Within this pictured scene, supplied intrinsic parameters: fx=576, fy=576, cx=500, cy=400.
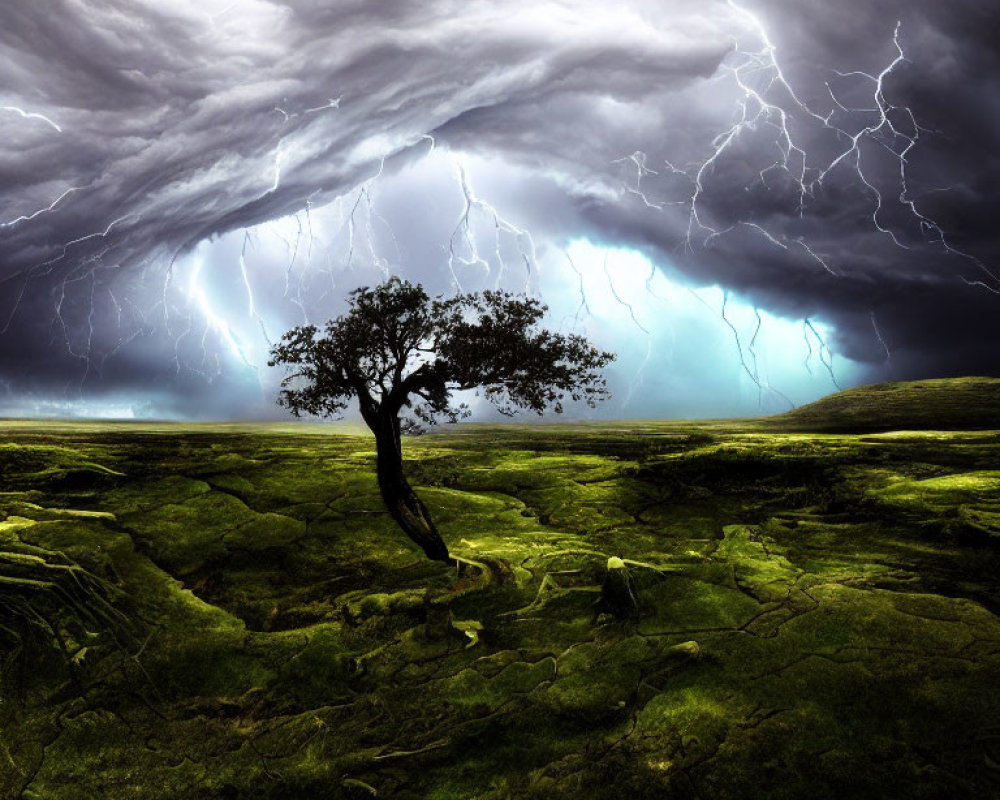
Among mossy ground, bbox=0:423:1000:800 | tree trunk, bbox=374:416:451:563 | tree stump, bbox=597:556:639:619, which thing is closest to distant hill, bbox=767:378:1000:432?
mossy ground, bbox=0:423:1000:800

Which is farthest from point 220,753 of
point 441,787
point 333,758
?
point 441,787

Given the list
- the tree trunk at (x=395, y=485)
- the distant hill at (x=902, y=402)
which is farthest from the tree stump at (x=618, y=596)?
the distant hill at (x=902, y=402)

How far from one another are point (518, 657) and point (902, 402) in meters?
135

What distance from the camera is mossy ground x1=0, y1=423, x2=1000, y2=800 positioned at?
6152 millimetres

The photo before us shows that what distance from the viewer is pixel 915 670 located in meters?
7.31

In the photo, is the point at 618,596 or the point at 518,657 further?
the point at 618,596

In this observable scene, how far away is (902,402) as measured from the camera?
117 metres

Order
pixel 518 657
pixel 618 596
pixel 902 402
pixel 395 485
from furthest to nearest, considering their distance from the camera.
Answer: pixel 902 402 → pixel 395 485 → pixel 618 596 → pixel 518 657

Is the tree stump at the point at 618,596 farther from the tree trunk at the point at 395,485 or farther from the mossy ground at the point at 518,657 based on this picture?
the tree trunk at the point at 395,485

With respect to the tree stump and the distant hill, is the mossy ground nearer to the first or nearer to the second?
the tree stump

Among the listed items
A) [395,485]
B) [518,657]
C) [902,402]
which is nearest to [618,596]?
[518,657]

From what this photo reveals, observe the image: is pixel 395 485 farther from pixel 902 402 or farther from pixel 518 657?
pixel 902 402

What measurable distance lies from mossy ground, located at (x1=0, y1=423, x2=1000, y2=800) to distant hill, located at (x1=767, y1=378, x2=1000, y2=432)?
82.7m

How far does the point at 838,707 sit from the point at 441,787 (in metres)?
4.62
